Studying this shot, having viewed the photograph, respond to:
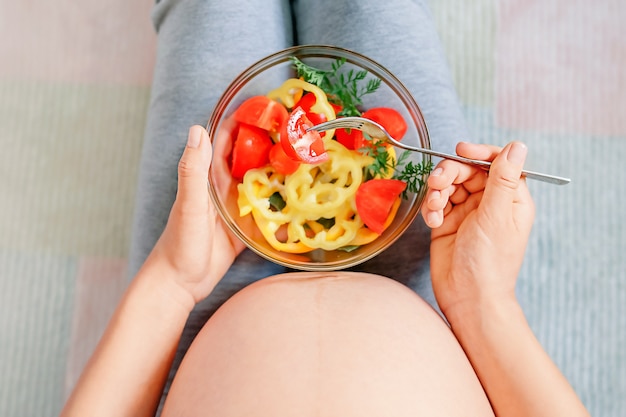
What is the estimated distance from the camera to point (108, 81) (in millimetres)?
1058

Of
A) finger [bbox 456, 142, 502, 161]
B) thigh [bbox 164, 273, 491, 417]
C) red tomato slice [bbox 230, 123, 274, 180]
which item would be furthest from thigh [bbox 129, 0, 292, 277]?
finger [bbox 456, 142, 502, 161]

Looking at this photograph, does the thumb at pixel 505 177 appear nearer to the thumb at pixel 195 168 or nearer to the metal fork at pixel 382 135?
the metal fork at pixel 382 135

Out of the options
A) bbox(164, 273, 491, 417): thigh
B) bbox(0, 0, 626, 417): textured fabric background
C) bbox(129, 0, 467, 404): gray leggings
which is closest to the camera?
bbox(164, 273, 491, 417): thigh

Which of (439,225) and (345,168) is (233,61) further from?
(439,225)

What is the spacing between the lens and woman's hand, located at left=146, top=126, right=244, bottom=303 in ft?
2.03

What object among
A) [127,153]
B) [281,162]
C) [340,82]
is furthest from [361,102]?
[127,153]

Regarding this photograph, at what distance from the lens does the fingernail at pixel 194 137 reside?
0.60 metres

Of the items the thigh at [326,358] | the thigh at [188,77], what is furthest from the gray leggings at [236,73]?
the thigh at [326,358]

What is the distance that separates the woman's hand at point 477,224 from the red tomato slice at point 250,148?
20cm

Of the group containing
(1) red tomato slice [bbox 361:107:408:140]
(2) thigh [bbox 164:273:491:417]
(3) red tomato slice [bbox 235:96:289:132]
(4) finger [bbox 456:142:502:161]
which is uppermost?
(3) red tomato slice [bbox 235:96:289:132]

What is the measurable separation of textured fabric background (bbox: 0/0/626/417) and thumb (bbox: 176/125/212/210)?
437 millimetres

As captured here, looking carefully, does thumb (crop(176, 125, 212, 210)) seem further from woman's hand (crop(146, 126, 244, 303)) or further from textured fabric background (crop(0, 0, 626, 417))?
textured fabric background (crop(0, 0, 626, 417))

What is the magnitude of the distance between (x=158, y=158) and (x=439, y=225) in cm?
39

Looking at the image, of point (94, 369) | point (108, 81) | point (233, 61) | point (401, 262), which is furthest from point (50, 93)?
point (401, 262)
